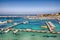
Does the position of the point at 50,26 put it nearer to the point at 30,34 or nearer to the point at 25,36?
the point at 30,34

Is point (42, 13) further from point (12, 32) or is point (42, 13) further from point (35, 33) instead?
point (12, 32)

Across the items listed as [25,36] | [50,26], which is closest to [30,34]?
[25,36]

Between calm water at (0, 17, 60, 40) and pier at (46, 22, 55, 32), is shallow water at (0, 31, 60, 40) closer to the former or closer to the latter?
calm water at (0, 17, 60, 40)

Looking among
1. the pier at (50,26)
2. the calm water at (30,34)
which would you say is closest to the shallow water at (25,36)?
the calm water at (30,34)

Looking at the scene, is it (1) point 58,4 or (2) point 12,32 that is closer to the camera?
(1) point 58,4

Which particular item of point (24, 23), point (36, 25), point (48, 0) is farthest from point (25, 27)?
point (48, 0)

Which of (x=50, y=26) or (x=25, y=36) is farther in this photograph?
(x=50, y=26)

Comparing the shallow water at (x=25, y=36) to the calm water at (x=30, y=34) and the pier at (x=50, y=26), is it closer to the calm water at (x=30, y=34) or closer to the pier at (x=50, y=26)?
the calm water at (x=30, y=34)

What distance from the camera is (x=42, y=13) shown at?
2604mm

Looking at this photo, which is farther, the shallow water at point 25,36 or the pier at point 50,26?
the pier at point 50,26

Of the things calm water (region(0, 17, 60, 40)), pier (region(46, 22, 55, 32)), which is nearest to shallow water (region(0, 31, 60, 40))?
calm water (region(0, 17, 60, 40))

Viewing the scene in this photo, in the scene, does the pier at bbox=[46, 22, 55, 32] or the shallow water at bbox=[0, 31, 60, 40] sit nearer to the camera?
the shallow water at bbox=[0, 31, 60, 40]

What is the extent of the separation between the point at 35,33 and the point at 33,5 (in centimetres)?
64

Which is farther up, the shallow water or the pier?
the pier
